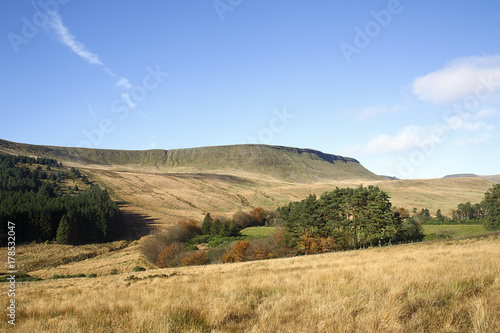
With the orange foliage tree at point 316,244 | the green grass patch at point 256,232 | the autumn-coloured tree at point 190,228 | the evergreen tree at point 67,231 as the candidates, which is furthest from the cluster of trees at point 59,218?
the orange foliage tree at point 316,244

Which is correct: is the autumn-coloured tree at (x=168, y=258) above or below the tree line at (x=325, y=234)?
below

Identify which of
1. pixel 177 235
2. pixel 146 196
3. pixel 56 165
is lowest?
pixel 177 235

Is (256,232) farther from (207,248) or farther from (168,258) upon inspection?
(168,258)

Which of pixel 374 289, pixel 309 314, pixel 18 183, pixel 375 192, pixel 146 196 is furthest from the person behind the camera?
pixel 146 196

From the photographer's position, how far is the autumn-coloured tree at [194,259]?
52.9m

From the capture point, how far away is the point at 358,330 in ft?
14.5

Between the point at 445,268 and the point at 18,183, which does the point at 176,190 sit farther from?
the point at 445,268

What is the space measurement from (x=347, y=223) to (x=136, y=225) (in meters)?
69.9

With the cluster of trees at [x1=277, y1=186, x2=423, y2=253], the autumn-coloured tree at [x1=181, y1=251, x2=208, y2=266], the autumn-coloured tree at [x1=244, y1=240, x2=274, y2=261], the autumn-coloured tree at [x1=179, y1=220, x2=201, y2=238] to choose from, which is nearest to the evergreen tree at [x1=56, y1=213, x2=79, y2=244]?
the autumn-coloured tree at [x1=179, y1=220, x2=201, y2=238]

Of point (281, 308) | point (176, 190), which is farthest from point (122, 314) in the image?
point (176, 190)

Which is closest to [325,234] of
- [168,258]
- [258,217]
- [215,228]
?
[168,258]

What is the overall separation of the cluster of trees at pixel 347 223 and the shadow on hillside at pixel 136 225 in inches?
2004

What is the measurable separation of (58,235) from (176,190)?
8200 centimetres

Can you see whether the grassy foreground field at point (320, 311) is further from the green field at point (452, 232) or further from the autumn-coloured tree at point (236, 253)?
the green field at point (452, 232)
